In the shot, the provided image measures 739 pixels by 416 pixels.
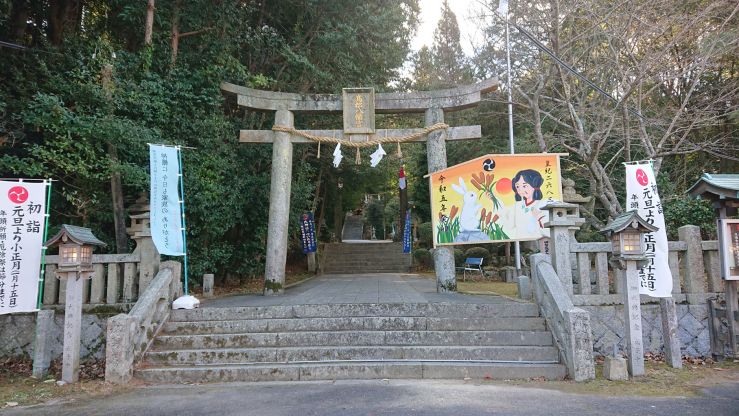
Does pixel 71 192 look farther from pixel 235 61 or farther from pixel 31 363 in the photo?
pixel 235 61

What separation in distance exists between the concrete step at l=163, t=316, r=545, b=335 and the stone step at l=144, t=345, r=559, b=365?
0.48m

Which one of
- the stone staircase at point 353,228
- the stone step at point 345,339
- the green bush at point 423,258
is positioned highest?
the stone staircase at point 353,228

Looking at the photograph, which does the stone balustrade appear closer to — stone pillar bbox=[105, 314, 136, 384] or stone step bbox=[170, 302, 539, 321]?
stone step bbox=[170, 302, 539, 321]

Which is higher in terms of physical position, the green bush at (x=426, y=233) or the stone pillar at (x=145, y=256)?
the green bush at (x=426, y=233)

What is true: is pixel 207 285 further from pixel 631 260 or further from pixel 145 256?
pixel 631 260

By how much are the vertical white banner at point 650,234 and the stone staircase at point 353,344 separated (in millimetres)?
1942

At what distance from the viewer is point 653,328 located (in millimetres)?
7285

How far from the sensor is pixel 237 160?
11.4m

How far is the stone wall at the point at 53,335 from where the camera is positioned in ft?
24.0

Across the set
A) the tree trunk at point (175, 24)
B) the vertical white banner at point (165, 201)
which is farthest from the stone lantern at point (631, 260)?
the tree trunk at point (175, 24)

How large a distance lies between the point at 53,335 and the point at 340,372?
5147 millimetres

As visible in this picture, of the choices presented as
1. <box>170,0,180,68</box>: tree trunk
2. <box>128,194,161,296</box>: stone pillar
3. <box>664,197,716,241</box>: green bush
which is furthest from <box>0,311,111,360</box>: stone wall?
<box>664,197,716,241</box>: green bush

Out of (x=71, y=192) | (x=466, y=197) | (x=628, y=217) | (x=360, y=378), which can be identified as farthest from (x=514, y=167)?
(x=71, y=192)

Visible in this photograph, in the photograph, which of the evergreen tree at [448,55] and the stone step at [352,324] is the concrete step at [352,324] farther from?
the evergreen tree at [448,55]
